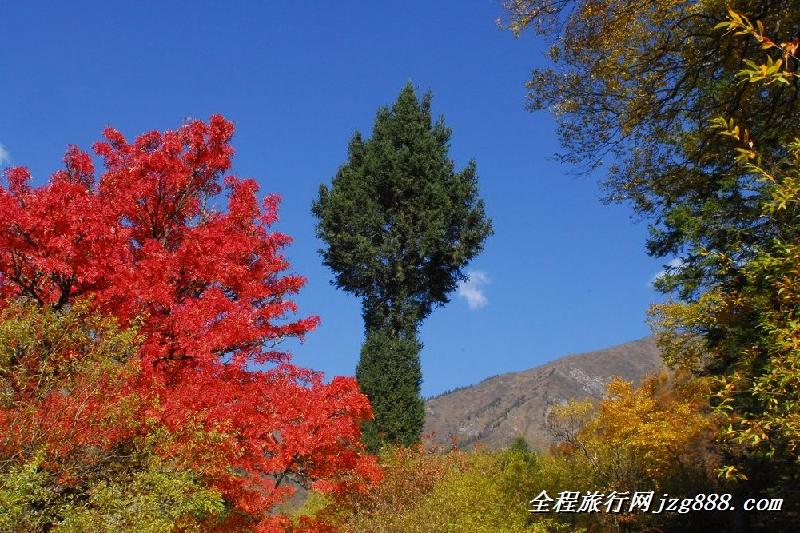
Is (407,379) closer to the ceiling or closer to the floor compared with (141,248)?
closer to the floor

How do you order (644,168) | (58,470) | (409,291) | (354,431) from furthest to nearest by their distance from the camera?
(409,291) < (354,431) < (644,168) < (58,470)

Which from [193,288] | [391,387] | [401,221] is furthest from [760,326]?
[401,221]

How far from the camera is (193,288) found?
543 inches

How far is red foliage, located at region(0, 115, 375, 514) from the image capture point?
38.8 feet

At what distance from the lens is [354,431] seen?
1450 centimetres

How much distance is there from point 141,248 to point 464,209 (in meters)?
20.8

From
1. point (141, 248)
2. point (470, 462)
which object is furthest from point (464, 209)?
point (141, 248)

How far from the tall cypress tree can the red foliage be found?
533 inches

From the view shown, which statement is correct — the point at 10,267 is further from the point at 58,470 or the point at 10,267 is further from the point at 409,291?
the point at 409,291

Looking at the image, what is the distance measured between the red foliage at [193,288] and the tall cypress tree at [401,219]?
1355 cm

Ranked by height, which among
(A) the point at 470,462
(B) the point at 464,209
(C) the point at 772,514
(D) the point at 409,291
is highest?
(B) the point at 464,209

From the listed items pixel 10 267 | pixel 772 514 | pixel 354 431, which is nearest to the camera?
pixel 10 267

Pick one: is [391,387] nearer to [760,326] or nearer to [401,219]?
[401,219]

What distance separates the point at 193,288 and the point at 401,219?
1763cm
